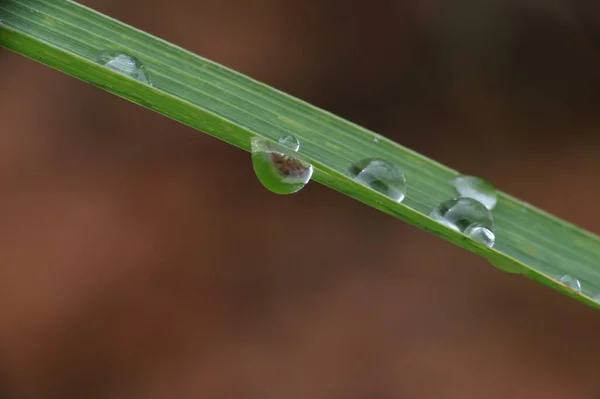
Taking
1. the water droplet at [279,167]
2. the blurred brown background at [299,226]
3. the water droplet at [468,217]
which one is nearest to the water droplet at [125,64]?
the water droplet at [279,167]

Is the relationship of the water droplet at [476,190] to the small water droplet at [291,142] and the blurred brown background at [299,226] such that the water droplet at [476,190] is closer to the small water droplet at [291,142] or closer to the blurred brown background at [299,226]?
the small water droplet at [291,142]

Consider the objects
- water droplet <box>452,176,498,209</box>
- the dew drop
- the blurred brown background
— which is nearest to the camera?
the dew drop

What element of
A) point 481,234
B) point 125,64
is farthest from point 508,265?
point 125,64

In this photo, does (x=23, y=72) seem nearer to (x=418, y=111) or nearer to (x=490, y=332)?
(x=418, y=111)

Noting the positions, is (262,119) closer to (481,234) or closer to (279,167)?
(279,167)

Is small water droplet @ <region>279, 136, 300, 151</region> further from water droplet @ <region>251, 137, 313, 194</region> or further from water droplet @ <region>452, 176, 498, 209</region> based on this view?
water droplet @ <region>452, 176, 498, 209</region>

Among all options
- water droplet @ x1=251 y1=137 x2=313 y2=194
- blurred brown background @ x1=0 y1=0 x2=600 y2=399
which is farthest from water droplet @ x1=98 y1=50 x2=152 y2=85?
blurred brown background @ x1=0 y1=0 x2=600 y2=399
